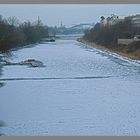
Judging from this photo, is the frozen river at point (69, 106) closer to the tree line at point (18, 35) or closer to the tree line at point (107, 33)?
the tree line at point (18, 35)

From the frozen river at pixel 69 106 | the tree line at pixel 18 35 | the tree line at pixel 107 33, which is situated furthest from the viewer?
the tree line at pixel 107 33

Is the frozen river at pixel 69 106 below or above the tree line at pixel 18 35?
below

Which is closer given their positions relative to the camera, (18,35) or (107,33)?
(18,35)

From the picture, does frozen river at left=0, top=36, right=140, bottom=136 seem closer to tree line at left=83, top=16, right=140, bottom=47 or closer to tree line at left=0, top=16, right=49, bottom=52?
tree line at left=0, top=16, right=49, bottom=52

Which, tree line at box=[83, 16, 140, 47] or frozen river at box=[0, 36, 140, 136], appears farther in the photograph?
tree line at box=[83, 16, 140, 47]

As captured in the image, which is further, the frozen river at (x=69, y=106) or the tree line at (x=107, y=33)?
the tree line at (x=107, y=33)

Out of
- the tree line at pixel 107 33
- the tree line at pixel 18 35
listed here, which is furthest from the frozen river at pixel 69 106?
the tree line at pixel 107 33

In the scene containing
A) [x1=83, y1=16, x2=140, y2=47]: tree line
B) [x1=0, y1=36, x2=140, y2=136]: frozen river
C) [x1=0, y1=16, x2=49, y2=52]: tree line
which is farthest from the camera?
[x1=83, y1=16, x2=140, y2=47]: tree line

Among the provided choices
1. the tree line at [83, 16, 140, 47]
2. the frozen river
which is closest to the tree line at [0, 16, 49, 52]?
the frozen river

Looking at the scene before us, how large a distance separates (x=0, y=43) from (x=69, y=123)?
10.0 ft

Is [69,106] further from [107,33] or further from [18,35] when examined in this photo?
[107,33]

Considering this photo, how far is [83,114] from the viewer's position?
4938mm

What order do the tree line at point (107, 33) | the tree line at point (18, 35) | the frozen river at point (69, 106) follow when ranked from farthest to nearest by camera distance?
1. the tree line at point (107, 33)
2. the tree line at point (18, 35)
3. the frozen river at point (69, 106)

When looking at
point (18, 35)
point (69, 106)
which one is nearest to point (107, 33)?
point (18, 35)
